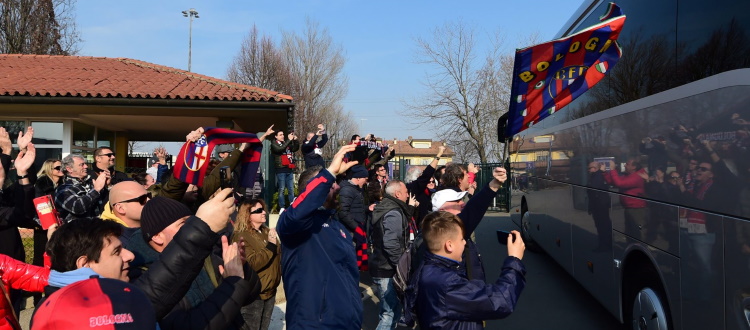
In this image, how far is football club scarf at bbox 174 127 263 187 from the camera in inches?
158

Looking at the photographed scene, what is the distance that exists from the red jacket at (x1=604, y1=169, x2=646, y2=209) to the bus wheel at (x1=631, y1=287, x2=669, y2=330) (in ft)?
2.47

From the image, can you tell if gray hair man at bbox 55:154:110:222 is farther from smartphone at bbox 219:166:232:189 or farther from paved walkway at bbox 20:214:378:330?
smartphone at bbox 219:166:232:189

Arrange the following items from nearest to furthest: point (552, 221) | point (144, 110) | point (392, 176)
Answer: point (552, 221) < point (144, 110) < point (392, 176)

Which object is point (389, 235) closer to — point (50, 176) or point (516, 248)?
point (516, 248)

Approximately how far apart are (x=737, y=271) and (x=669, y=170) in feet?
3.60

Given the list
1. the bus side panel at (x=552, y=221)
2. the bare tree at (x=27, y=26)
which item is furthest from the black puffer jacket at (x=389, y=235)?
the bare tree at (x=27, y=26)

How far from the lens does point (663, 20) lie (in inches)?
200

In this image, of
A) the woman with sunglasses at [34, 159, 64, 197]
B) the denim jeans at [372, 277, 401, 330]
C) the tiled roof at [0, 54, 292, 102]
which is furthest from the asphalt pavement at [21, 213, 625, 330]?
the tiled roof at [0, 54, 292, 102]

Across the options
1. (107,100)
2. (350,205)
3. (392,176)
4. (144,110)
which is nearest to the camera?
(350,205)

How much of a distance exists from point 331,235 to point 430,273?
2.41ft

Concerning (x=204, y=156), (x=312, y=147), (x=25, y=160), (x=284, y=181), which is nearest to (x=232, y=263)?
(x=204, y=156)

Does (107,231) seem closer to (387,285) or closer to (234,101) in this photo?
(387,285)

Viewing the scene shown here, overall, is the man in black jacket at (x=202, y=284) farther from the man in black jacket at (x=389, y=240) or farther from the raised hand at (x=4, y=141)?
the man in black jacket at (x=389, y=240)

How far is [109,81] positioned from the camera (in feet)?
45.5
